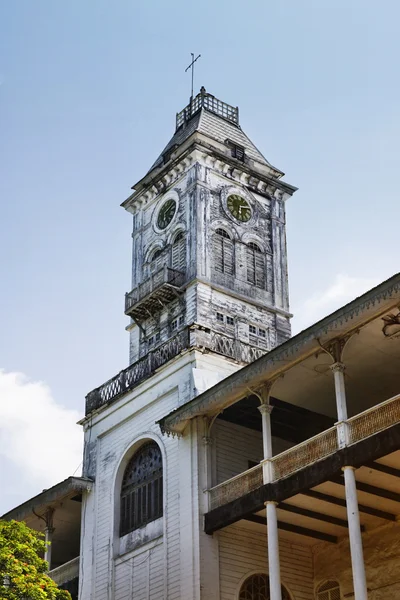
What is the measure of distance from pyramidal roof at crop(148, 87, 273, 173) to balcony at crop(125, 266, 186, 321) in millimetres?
6272

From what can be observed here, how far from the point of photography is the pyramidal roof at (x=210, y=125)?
42625 millimetres

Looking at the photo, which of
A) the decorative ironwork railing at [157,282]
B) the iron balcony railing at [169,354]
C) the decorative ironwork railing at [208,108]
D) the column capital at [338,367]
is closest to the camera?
the column capital at [338,367]

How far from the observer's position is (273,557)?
993 inches

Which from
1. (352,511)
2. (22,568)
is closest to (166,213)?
(22,568)

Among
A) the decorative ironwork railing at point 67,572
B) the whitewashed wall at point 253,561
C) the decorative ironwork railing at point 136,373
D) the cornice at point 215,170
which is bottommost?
the whitewashed wall at point 253,561

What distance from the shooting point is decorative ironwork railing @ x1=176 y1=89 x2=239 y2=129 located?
45.1 metres

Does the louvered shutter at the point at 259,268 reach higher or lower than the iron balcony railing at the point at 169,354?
higher

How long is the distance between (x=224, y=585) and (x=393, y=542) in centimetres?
508

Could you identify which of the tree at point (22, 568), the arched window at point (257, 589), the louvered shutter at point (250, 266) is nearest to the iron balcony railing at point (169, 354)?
the louvered shutter at point (250, 266)

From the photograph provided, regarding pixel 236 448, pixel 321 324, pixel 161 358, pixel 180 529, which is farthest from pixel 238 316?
pixel 321 324

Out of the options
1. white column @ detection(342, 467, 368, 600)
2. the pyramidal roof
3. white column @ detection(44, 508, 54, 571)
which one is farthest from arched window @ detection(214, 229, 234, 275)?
white column @ detection(342, 467, 368, 600)

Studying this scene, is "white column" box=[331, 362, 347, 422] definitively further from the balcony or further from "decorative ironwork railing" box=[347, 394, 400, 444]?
the balcony

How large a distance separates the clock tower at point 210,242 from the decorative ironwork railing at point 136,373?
2.27 metres

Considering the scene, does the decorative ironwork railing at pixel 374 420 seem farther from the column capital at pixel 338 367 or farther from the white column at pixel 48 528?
the white column at pixel 48 528
